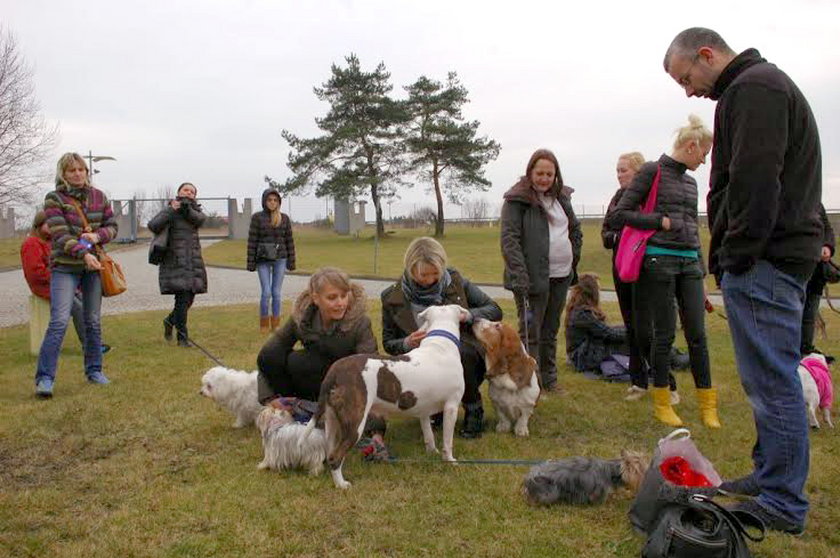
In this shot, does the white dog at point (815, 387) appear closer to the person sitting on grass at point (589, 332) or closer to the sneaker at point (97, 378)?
the person sitting on grass at point (589, 332)

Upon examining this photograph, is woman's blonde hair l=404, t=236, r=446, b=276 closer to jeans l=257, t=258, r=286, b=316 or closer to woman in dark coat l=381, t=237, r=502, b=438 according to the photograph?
woman in dark coat l=381, t=237, r=502, b=438

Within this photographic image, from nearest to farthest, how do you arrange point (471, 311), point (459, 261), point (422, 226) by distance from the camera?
point (471, 311) < point (459, 261) < point (422, 226)

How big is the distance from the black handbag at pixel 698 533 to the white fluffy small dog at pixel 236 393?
118 inches

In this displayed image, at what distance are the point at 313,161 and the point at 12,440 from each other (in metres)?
35.4

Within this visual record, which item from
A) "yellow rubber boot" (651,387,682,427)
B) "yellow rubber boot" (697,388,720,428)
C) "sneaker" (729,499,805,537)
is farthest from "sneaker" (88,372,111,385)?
"sneaker" (729,499,805,537)

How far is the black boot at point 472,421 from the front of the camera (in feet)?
15.4

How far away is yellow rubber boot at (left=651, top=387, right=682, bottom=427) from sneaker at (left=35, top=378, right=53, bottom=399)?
192 inches

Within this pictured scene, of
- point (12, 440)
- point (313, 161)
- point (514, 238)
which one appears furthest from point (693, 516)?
point (313, 161)

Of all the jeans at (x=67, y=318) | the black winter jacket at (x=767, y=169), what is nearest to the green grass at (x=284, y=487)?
the jeans at (x=67, y=318)

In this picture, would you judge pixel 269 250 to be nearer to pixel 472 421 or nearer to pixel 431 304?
pixel 431 304

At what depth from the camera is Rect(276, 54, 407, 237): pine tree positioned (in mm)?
38469

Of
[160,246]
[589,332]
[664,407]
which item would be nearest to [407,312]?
[664,407]

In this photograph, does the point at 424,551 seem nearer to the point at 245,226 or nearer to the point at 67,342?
the point at 67,342

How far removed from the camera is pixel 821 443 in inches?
175
